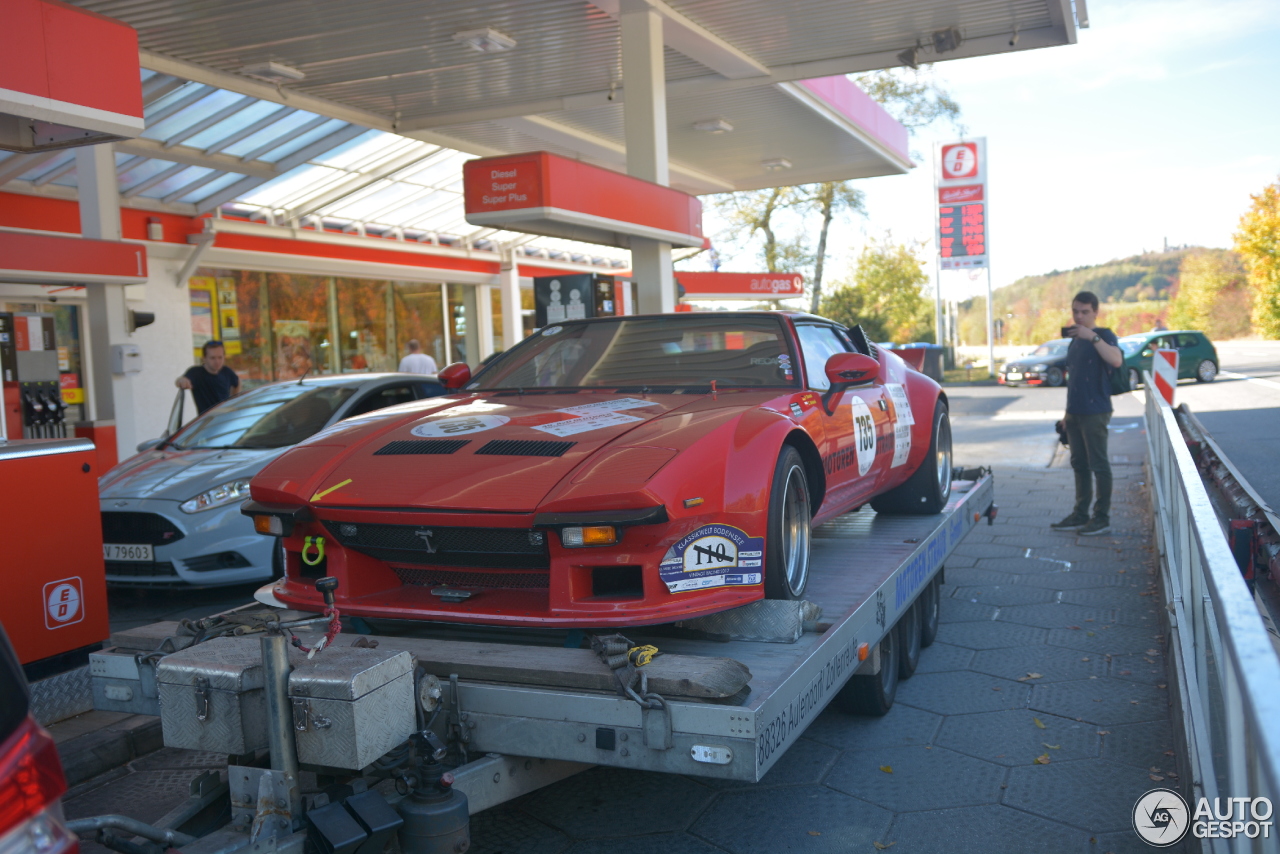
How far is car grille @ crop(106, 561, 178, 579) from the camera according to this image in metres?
6.06

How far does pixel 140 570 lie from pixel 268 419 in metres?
1.52

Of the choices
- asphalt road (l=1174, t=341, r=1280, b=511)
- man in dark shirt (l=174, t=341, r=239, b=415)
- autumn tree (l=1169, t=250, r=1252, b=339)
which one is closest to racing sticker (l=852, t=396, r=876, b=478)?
asphalt road (l=1174, t=341, r=1280, b=511)

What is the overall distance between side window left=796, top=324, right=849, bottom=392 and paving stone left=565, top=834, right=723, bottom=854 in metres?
1.98

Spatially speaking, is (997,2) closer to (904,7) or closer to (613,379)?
(904,7)

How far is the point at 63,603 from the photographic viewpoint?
170 inches

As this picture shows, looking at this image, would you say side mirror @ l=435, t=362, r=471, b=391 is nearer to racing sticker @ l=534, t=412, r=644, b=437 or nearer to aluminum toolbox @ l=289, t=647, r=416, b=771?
racing sticker @ l=534, t=412, r=644, b=437

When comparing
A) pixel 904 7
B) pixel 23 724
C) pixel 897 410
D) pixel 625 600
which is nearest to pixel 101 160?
pixel 904 7

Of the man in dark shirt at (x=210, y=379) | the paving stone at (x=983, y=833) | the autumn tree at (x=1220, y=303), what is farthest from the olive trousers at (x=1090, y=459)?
the autumn tree at (x=1220, y=303)

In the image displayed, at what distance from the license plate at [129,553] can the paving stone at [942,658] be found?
175 inches

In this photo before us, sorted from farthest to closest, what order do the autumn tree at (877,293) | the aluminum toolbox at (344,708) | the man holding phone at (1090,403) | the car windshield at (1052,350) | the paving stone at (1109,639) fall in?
the autumn tree at (877,293) → the car windshield at (1052,350) → the man holding phone at (1090,403) → the paving stone at (1109,639) → the aluminum toolbox at (344,708)

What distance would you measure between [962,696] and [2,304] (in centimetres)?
1318

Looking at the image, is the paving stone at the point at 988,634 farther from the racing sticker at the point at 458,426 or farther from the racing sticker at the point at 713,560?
the racing sticker at the point at 458,426

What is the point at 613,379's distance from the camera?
179 inches

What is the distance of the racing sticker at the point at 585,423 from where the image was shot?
3.62 m
